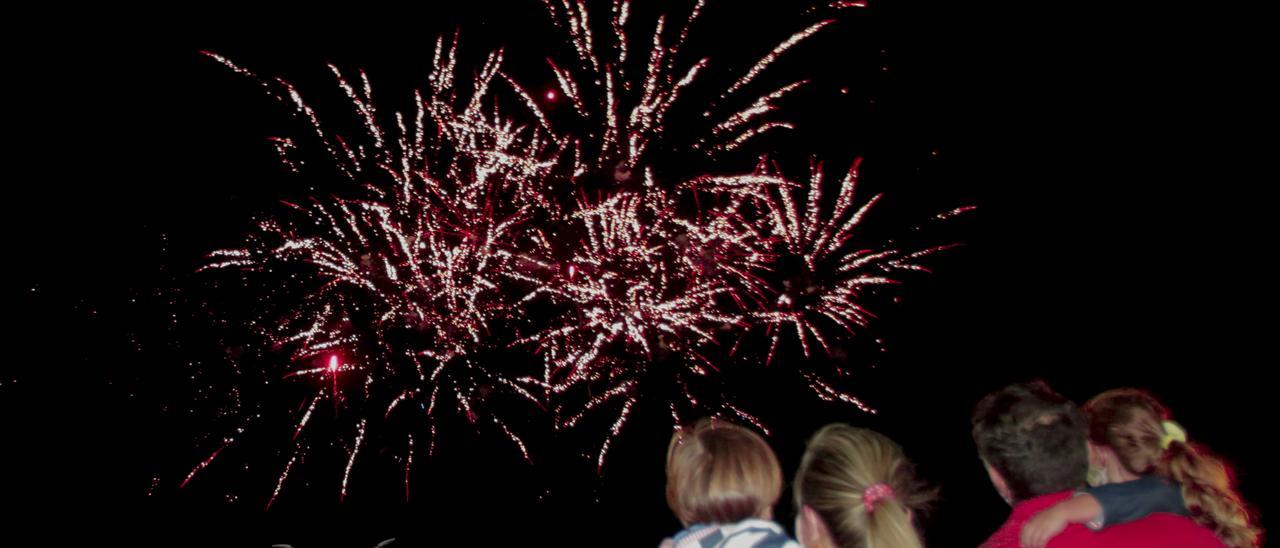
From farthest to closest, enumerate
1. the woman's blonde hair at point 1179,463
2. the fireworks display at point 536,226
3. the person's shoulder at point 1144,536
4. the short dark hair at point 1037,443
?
the fireworks display at point 536,226 → the woman's blonde hair at point 1179,463 → the short dark hair at point 1037,443 → the person's shoulder at point 1144,536

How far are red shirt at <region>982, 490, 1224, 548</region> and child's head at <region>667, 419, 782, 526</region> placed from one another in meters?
0.78

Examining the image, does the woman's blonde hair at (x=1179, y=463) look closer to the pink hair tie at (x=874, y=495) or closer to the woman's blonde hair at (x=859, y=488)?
the woman's blonde hair at (x=859, y=488)

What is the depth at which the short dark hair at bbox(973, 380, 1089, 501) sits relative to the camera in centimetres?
257

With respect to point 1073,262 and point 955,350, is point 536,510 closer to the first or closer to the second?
point 955,350

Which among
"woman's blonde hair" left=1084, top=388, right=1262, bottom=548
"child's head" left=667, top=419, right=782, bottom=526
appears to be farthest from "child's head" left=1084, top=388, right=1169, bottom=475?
"child's head" left=667, top=419, right=782, bottom=526

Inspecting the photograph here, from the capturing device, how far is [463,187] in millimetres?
9219

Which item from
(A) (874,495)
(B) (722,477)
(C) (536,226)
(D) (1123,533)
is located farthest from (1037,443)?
(C) (536,226)

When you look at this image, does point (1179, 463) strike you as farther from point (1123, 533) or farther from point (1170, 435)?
point (1123, 533)

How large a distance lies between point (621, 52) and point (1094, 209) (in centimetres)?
912

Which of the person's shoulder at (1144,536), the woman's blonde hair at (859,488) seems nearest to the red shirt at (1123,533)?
the person's shoulder at (1144,536)

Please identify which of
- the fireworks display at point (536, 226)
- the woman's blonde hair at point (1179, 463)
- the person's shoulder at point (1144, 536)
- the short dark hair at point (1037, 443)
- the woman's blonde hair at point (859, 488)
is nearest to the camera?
the woman's blonde hair at point (859, 488)

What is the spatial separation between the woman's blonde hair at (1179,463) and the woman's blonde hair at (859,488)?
100 centimetres

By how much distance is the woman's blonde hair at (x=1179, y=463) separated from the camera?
2.86 m

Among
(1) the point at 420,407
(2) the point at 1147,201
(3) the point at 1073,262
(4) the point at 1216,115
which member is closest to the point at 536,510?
(1) the point at 420,407
